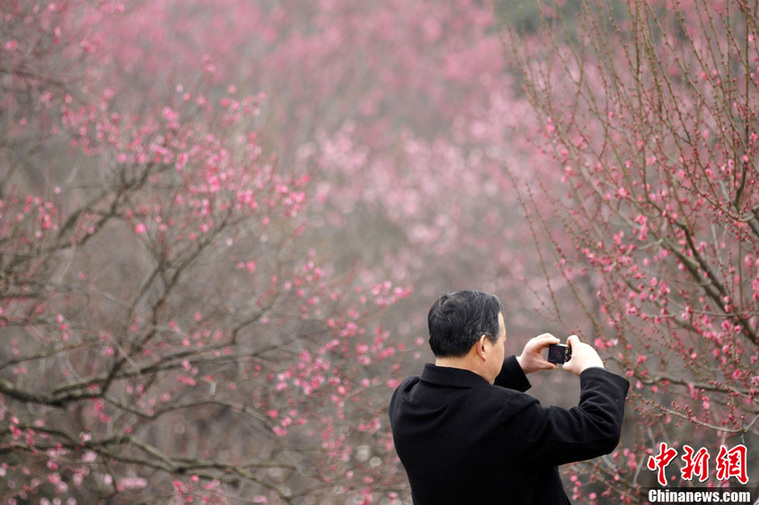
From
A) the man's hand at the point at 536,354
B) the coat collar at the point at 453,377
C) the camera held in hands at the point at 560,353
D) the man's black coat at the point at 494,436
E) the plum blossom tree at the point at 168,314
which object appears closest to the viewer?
the man's black coat at the point at 494,436

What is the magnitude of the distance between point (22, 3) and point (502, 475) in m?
5.96

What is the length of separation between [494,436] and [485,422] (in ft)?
0.14

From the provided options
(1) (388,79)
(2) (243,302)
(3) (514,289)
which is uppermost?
(1) (388,79)

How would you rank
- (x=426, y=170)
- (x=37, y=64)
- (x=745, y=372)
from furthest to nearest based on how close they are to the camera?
1. (x=426, y=170)
2. (x=37, y=64)
3. (x=745, y=372)

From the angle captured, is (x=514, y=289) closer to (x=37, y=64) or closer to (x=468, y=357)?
(x=37, y=64)

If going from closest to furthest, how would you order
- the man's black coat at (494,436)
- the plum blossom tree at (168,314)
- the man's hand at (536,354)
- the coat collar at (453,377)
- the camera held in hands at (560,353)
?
the man's black coat at (494,436) < the coat collar at (453,377) < the camera held in hands at (560,353) < the man's hand at (536,354) < the plum blossom tree at (168,314)

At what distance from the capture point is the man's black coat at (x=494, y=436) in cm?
198

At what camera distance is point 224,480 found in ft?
15.9

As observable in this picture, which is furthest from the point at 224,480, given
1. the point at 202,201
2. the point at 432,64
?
the point at 432,64

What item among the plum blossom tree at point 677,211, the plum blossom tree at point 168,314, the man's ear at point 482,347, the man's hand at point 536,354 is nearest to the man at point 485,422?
the man's ear at point 482,347

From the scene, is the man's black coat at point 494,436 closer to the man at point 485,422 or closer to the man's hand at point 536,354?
the man at point 485,422

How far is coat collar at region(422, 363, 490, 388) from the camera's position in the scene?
211 centimetres

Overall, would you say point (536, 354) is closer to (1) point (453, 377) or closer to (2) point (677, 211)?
(1) point (453, 377)

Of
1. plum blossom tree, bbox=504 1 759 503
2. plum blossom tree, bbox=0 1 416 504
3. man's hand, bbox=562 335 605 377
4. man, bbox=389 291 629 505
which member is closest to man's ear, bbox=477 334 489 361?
man, bbox=389 291 629 505
